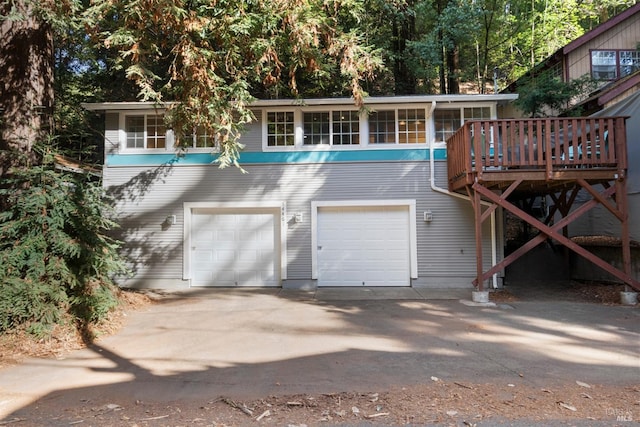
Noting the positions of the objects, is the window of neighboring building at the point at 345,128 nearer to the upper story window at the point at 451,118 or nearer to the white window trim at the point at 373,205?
the white window trim at the point at 373,205

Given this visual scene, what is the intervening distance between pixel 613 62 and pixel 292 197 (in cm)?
1181

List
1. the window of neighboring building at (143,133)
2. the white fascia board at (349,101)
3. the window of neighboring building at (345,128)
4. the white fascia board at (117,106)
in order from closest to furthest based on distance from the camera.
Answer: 1. the white fascia board at (349,101)
2. the white fascia board at (117,106)
3. the window of neighboring building at (345,128)
4. the window of neighboring building at (143,133)

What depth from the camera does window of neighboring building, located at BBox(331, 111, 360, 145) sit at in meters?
9.03

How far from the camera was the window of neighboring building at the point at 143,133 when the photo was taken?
9180 mm

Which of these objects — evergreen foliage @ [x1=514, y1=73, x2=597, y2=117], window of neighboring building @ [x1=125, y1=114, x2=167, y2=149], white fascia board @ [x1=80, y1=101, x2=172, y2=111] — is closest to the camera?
white fascia board @ [x1=80, y1=101, x2=172, y2=111]

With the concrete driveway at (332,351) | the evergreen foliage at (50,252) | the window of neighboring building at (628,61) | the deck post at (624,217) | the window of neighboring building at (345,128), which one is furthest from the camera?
the window of neighboring building at (628,61)

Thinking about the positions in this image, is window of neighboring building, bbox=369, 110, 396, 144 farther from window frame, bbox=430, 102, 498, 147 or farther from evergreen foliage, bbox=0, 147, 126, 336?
Answer: evergreen foliage, bbox=0, 147, 126, 336

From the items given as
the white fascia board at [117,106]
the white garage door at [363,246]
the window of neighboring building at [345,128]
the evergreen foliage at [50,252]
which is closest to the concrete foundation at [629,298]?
the white garage door at [363,246]

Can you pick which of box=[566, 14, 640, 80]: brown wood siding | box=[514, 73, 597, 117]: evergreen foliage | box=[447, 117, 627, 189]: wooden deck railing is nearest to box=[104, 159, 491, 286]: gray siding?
box=[447, 117, 627, 189]: wooden deck railing

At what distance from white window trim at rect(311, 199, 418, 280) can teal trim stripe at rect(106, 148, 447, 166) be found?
3.18ft

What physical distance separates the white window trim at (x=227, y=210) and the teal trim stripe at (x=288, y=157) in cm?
100

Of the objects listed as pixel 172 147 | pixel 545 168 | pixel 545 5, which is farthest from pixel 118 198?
pixel 545 5

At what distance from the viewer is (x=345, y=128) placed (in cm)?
906

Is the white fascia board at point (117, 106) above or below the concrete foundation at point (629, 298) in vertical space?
above
